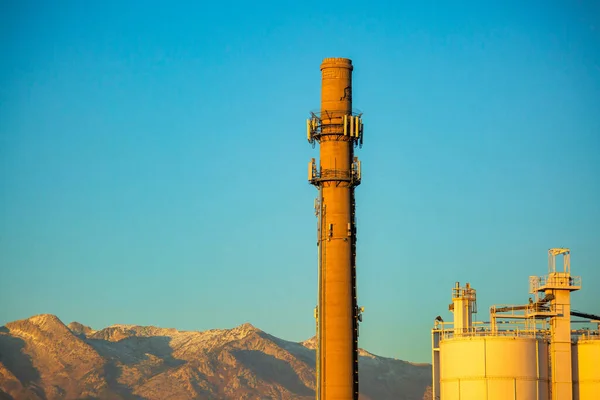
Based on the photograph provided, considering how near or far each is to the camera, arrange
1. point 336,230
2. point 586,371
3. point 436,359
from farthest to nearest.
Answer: point 436,359, point 586,371, point 336,230

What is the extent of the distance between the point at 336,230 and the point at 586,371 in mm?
27236

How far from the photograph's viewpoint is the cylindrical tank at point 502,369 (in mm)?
105375

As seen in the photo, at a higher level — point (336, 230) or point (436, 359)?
point (336, 230)

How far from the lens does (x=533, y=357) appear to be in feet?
349

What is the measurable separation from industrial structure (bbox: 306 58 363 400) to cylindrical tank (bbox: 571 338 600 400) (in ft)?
70.4

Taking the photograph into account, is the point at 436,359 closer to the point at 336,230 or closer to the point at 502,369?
the point at 502,369

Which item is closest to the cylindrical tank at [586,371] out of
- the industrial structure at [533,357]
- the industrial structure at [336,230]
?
the industrial structure at [533,357]

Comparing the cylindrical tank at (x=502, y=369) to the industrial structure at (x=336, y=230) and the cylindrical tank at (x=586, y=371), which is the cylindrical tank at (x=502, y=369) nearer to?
the cylindrical tank at (x=586, y=371)

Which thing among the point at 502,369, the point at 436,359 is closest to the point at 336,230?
the point at 502,369

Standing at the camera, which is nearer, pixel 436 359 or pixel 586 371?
pixel 586 371

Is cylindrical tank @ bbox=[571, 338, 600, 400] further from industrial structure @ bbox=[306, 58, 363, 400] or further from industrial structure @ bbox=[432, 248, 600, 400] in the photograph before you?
industrial structure @ bbox=[306, 58, 363, 400]

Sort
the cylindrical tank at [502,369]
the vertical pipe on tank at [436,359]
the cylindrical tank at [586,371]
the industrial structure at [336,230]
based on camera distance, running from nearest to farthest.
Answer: the industrial structure at [336,230], the cylindrical tank at [502,369], the cylindrical tank at [586,371], the vertical pipe on tank at [436,359]

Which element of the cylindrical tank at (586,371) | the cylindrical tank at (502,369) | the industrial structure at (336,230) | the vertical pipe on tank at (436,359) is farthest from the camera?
the vertical pipe on tank at (436,359)

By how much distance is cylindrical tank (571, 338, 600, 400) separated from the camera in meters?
107
